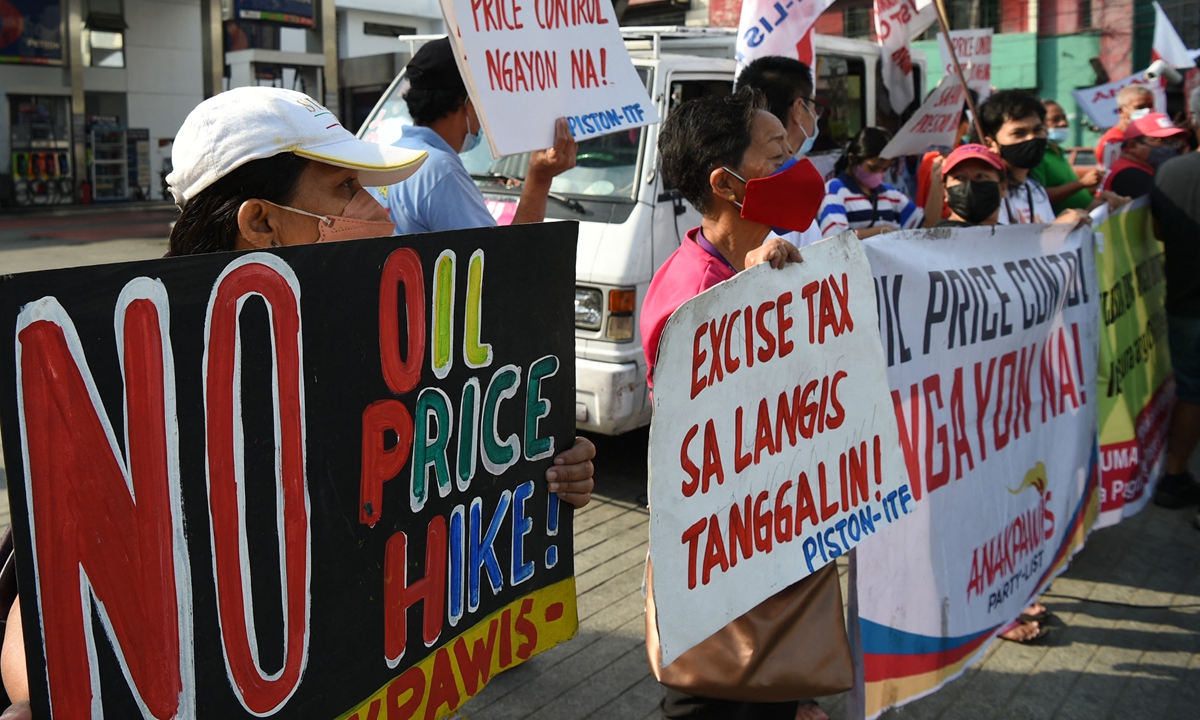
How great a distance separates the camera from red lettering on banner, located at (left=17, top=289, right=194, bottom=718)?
3.33ft

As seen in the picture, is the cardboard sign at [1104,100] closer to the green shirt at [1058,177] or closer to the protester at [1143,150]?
the protester at [1143,150]

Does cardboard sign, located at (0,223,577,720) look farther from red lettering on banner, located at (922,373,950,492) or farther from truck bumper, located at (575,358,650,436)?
truck bumper, located at (575,358,650,436)

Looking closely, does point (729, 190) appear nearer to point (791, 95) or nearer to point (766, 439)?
point (766, 439)

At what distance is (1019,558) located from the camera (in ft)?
10.1

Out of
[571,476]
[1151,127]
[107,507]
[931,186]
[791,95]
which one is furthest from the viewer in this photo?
[1151,127]

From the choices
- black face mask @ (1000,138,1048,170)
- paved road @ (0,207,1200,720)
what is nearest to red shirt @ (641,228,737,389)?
paved road @ (0,207,1200,720)

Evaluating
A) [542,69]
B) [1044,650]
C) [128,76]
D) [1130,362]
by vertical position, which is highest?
[128,76]

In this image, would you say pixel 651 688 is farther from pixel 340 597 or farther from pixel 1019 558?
pixel 340 597

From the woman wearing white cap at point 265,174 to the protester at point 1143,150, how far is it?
217 inches

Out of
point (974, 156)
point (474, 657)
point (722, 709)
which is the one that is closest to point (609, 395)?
point (974, 156)

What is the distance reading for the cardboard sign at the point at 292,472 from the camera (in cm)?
104

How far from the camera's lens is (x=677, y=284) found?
2193 millimetres

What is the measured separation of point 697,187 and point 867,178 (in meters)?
3.01

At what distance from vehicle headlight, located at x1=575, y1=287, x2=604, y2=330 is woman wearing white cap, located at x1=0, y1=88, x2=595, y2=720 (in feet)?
10.1
